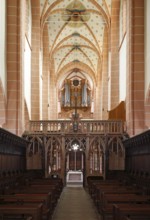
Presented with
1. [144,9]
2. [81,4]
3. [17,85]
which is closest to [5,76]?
[17,85]

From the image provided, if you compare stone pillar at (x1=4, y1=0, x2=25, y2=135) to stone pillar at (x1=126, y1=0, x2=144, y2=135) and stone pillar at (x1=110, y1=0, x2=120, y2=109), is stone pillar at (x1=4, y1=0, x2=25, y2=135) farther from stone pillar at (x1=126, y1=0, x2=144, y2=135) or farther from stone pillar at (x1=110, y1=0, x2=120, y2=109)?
stone pillar at (x1=110, y1=0, x2=120, y2=109)

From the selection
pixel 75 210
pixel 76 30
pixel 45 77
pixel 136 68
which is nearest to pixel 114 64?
pixel 136 68

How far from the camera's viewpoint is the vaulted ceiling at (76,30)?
27547mm

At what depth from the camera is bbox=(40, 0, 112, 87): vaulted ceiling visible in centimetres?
2755

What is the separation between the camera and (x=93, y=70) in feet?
138

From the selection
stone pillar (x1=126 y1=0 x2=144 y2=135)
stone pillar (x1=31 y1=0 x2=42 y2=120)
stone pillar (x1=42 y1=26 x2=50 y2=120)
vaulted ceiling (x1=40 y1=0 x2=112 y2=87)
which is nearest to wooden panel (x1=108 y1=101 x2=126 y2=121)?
stone pillar (x1=126 y1=0 x2=144 y2=135)

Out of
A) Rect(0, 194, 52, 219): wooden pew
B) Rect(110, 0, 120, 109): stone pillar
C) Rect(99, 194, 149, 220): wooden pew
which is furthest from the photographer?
Rect(110, 0, 120, 109): stone pillar

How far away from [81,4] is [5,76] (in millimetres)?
12683

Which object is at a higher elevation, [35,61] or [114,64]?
[35,61]

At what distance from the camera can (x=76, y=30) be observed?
3378 centimetres

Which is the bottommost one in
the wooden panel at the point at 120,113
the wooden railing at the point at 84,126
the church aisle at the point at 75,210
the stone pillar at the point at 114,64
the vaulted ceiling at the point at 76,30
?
the church aisle at the point at 75,210

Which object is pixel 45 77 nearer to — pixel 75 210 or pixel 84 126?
pixel 84 126

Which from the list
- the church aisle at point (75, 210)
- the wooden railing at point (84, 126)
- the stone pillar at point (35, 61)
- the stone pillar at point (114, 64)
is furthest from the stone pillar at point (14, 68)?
the stone pillar at point (114, 64)

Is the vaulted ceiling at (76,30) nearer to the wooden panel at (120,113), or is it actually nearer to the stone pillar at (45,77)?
the stone pillar at (45,77)
